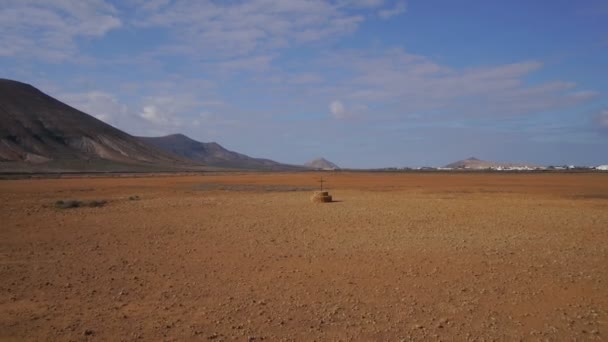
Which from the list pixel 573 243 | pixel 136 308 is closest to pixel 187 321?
pixel 136 308

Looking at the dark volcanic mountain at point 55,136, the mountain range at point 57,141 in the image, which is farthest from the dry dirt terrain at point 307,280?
the dark volcanic mountain at point 55,136

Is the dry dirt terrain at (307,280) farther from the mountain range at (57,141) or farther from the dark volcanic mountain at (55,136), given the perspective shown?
the dark volcanic mountain at (55,136)

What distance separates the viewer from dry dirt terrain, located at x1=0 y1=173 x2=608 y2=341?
21.7 feet

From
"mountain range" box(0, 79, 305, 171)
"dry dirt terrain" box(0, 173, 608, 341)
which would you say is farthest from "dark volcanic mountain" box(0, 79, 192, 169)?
"dry dirt terrain" box(0, 173, 608, 341)

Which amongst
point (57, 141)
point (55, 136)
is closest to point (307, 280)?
point (57, 141)

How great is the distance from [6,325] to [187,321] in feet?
7.28

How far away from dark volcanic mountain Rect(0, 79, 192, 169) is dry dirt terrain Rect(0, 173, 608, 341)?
92282mm

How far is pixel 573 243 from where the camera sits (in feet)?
40.4

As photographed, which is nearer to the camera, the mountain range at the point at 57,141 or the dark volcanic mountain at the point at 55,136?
the mountain range at the point at 57,141

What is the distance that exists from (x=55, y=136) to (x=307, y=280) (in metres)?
120

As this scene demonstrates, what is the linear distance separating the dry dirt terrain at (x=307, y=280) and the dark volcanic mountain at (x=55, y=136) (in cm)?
9228

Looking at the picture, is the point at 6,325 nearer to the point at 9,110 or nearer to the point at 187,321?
the point at 187,321

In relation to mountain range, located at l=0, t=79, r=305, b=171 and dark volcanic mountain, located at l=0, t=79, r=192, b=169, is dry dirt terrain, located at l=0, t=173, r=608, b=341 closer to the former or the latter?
mountain range, located at l=0, t=79, r=305, b=171

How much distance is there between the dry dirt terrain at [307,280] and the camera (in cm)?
661
